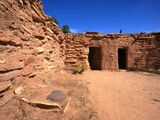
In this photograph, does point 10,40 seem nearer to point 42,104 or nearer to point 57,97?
point 42,104

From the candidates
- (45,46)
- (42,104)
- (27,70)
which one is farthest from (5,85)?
(45,46)

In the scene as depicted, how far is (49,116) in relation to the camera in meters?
2.63

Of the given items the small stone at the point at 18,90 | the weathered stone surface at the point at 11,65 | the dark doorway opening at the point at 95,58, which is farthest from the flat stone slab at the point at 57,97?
the dark doorway opening at the point at 95,58

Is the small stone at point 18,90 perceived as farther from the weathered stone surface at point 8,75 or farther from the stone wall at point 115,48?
the stone wall at point 115,48

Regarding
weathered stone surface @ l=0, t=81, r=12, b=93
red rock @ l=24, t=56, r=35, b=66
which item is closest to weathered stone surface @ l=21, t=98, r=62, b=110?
weathered stone surface @ l=0, t=81, r=12, b=93

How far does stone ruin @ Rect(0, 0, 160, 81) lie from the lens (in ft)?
9.18

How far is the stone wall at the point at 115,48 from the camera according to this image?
30.6 feet

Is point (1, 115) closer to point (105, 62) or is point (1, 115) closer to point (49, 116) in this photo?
point (49, 116)

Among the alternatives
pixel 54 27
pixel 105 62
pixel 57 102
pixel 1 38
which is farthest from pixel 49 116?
pixel 105 62

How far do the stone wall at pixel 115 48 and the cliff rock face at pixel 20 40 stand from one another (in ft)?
14.8

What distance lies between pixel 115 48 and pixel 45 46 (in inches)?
225

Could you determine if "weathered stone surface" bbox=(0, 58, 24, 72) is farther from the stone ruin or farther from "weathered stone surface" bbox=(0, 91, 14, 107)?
"weathered stone surface" bbox=(0, 91, 14, 107)

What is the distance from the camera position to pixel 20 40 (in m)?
3.26

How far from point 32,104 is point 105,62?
7.12m
